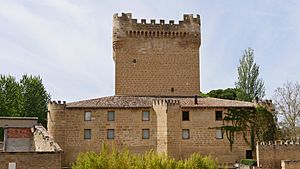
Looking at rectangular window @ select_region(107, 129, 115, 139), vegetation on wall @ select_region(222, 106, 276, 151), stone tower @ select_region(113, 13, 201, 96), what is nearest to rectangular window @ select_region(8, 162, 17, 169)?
rectangular window @ select_region(107, 129, 115, 139)

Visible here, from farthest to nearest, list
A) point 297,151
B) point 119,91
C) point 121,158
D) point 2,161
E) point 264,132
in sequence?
point 119,91 → point 264,132 → point 297,151 → point 2,161 → point 121,158

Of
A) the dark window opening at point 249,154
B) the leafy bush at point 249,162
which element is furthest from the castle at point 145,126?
the leafy bush at point 249,162

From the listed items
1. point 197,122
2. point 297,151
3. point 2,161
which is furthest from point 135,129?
point 2,161

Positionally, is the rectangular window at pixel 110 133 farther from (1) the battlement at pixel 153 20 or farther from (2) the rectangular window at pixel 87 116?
(1) the battlement at pixel 153 20

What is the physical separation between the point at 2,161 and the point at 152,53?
2530cm

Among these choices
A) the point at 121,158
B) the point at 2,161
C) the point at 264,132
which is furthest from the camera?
the point at 264,132

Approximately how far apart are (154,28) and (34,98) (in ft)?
72.3

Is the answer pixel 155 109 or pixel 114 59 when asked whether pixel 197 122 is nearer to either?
pixel 155 109

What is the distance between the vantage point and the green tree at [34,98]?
191 feet

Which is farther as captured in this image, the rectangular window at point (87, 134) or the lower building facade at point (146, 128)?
the rectangular window at point (87, 134)

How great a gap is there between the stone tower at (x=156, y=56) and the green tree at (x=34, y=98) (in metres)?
17.0

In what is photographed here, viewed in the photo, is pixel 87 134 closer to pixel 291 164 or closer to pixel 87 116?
pixel 87 116

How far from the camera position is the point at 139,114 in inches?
A: 1581

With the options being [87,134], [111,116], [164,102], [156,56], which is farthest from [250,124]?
[87,134]
